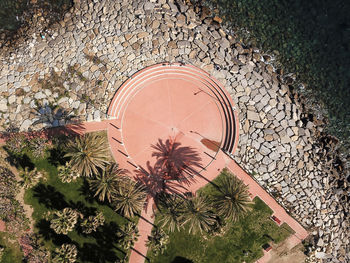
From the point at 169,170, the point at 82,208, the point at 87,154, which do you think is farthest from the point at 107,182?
the point at 169,170

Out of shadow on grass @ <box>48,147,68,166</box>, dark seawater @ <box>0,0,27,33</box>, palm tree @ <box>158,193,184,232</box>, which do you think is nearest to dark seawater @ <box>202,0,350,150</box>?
palm tree @ <box>158,193,184,232</box>

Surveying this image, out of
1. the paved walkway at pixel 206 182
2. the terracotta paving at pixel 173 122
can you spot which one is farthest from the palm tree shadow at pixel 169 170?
the paved walkway at pixel 206 182

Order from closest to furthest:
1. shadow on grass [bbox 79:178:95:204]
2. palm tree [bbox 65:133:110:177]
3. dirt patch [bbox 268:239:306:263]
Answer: palm tree [bbox 65:133:110:177], dirt patch [bbox 268:239:306:263], shadow on grass [bbox 79:178:95:204]

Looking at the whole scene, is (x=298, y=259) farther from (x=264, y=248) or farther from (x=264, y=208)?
(x=264, y=208)

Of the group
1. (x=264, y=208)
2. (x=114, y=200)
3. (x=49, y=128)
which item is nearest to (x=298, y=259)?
(x=264, y=208)

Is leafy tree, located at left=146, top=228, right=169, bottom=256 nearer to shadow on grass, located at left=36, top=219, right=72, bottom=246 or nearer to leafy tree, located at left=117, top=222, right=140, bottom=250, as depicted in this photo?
leafy tree, located at left=117, top=222, right=140, bottom=250

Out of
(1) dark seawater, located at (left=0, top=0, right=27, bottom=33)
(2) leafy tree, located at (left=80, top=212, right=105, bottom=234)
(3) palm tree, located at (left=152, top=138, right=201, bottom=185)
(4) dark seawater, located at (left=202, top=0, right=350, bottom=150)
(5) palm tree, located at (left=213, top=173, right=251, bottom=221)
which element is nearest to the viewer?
(5) palm tree, located at (left=213, top=173, right=251, bottom=221)
